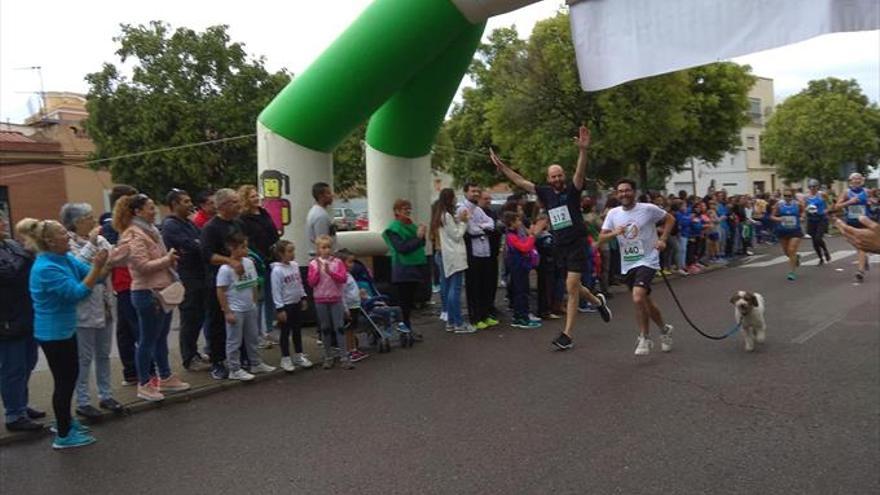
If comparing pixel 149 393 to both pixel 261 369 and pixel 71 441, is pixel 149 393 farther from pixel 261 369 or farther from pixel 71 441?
pixel 261 369

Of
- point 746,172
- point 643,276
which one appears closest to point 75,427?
point 643,276

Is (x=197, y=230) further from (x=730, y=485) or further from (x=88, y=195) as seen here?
(x=88, y=195)

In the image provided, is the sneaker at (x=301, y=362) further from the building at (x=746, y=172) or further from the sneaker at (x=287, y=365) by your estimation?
the building at (x=746, y=172)

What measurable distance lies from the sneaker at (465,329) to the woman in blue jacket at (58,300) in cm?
478

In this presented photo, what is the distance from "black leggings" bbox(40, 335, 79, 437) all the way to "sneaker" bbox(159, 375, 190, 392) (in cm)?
121

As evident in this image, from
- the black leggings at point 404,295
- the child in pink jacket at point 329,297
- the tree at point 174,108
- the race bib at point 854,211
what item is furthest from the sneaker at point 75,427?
the tree at point 174,108

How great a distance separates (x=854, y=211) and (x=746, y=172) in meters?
53.1

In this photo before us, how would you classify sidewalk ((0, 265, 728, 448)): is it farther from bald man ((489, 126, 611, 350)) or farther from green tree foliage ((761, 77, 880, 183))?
green tree foliage ((761, 77, 880, 183))

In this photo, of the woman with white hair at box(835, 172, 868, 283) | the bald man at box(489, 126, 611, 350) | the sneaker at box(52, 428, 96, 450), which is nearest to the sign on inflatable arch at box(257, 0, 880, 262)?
the bald man at box(489, 126, 611, 350)

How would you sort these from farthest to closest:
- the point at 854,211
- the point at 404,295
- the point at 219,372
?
the point at 854,211 < the point at 404,295 < the point at 219,372

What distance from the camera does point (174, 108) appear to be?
25.0 m

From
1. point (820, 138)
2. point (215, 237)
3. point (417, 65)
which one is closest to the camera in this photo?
point (215, 237)

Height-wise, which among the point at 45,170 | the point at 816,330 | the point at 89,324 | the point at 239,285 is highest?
the point at 45,170

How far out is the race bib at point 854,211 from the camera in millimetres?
11880
